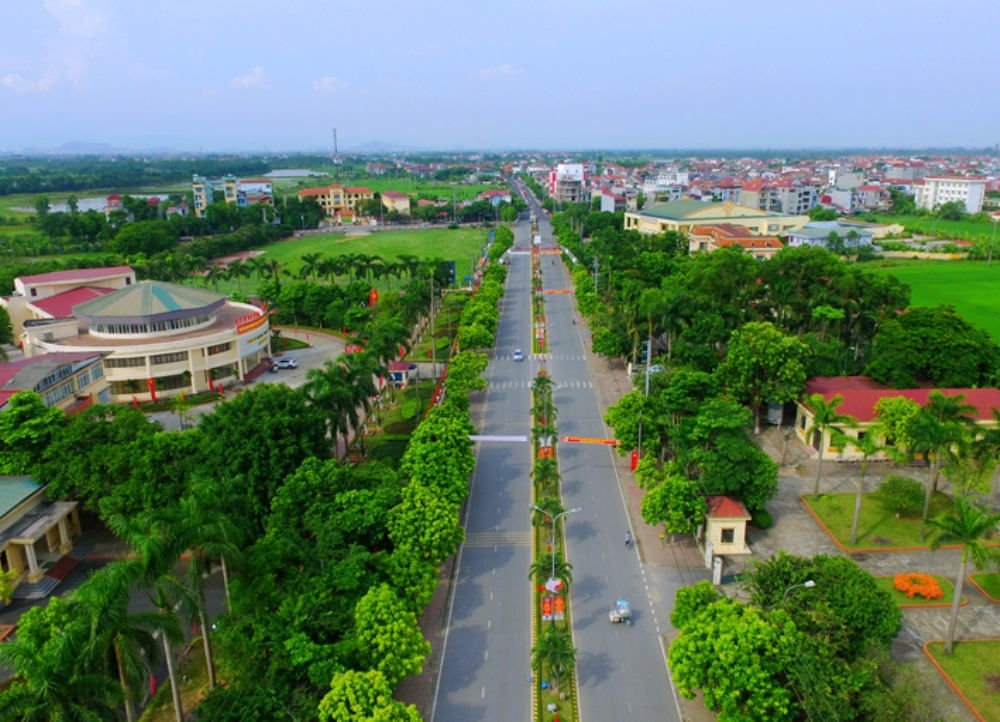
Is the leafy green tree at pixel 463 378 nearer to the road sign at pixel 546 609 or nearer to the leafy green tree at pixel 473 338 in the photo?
the leafy green tree at pixel 473 338

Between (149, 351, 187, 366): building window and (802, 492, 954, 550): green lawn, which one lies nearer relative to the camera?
(802, 492, 954, 550): green lawn

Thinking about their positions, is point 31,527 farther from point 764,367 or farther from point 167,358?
point 764,367

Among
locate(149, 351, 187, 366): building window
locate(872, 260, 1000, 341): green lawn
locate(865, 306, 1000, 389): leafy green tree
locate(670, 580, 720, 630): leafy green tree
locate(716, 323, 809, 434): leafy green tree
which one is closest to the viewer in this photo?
locate(670, 580, 720, 630): leafy green tree

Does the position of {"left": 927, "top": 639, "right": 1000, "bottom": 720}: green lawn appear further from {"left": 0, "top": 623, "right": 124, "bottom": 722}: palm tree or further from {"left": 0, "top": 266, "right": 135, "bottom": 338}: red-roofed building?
{"left": 0, "top": 266, "right": 135, "bottom": 338}: red-roofed building

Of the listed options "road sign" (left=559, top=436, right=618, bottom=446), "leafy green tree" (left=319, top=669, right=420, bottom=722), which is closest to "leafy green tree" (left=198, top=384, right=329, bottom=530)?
"leafy green tree" (left=319, top=669, right=420, bottom=722)

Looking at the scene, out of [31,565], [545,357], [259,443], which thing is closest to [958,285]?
[545,357]

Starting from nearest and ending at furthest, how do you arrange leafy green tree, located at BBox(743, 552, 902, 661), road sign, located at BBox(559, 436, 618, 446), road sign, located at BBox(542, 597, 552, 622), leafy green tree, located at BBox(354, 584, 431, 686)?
leafy green tree, located at BBox(354, 584, 431, 686) < leafy green tree, located at BBox(743, 552, 902, 661) < road sign, located at BBox(542, 597, 552, 622) < road sign, located at BBox(559, 436, 618, 446)
